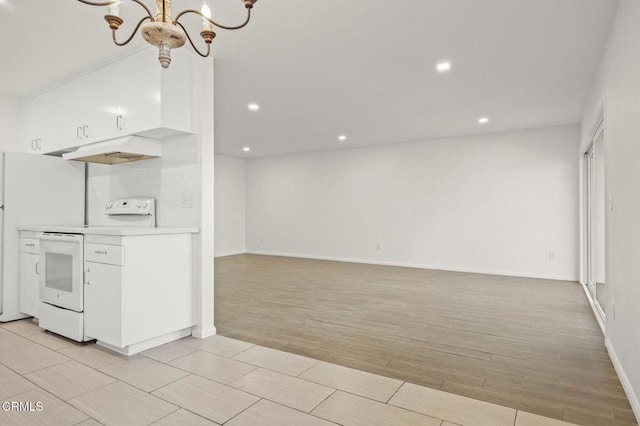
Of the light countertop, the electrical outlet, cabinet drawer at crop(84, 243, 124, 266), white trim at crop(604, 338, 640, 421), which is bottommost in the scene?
white trim at crop(604, 338, 640, 421)

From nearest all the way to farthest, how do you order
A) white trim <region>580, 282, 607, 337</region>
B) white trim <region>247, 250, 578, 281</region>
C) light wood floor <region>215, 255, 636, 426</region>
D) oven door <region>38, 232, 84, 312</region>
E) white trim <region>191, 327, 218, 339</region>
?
light wood floor <region>215, 255, 636, 426</region> → oven door <region>38, 232, 84, 312</region> → white trim <region>191, 327, 218, 339</region> → white trim <region>580, 282, 607, 337</region> → white trim <region>247, 250, 578, 281</region>

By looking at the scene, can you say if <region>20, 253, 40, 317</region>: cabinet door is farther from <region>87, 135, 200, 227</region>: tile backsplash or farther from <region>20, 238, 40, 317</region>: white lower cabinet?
<region>87, 135, 200, 227</region>: tile backsplash

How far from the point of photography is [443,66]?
367 cm

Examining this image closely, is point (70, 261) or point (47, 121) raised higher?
point (47, 121)

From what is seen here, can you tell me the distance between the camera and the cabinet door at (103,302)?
8.95 ft

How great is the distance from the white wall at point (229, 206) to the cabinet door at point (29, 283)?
17.8ft

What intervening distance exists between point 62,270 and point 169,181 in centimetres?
115

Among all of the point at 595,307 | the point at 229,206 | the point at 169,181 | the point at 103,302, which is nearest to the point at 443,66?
the point at 169,181

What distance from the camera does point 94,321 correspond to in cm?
289

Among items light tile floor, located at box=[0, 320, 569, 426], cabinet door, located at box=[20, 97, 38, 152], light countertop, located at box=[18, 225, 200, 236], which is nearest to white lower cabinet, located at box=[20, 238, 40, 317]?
light countertop, located at box=[18, 225, 200, 236]

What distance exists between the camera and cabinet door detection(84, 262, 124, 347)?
2.73 metres

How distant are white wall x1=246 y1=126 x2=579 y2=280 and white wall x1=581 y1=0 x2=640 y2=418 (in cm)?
359

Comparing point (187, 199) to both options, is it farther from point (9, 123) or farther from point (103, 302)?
point (9, 123)

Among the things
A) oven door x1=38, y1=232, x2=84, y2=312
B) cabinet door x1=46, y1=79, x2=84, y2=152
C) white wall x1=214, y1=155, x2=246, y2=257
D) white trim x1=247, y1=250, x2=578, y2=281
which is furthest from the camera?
white wall x1=214, y1=155, x2=246, y2=257
